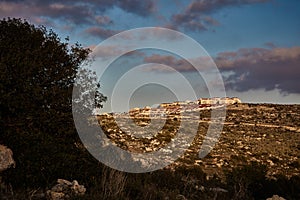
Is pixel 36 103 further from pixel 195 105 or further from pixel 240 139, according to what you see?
pixel 195 105

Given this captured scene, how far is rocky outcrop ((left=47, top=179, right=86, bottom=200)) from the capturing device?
7879 mm

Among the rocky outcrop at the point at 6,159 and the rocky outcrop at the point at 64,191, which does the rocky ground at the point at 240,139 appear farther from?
the rocky outcrop at the point at 64,191

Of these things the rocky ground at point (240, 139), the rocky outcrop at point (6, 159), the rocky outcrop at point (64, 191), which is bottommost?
the rocky outcrop at point (64, 191)

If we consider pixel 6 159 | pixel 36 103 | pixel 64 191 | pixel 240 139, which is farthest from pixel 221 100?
pixel 64 191

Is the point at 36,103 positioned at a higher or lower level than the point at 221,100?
lower

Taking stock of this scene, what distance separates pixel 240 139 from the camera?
35.5 meters

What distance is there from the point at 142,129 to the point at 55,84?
25.2 m

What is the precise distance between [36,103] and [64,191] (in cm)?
413

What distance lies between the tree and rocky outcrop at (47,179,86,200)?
1.01 meters

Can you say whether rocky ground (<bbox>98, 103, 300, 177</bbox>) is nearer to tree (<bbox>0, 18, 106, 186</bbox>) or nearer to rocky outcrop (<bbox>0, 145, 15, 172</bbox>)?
tree (<bbox>0, 18, 106, 186</bbox>)

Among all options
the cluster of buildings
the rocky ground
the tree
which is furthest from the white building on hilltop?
the tree

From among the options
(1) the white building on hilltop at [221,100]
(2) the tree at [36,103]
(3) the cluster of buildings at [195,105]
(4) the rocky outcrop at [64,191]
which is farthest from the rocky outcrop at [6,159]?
(1) the white building on hilltop at [221,100]

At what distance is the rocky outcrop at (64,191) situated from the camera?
7879 mm

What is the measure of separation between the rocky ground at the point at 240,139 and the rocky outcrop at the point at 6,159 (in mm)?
7857
